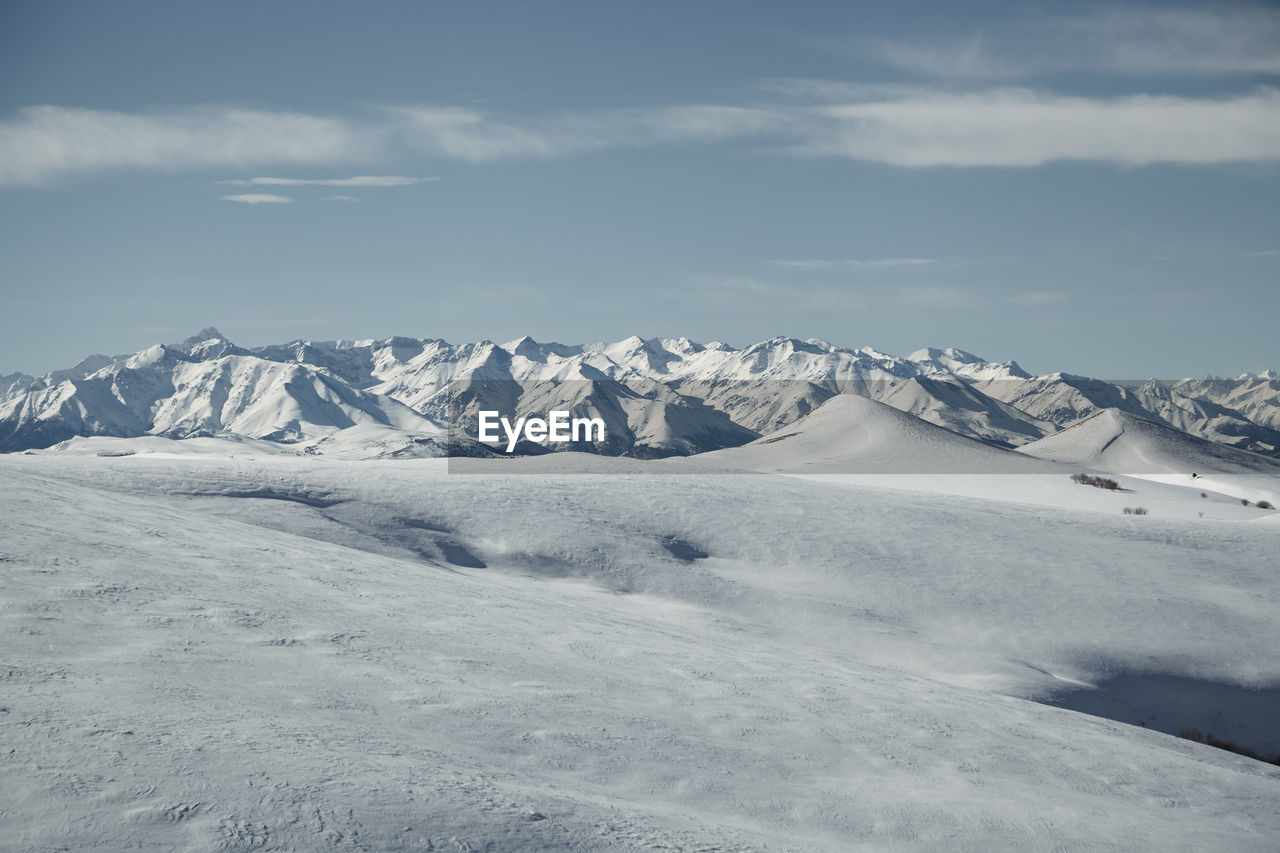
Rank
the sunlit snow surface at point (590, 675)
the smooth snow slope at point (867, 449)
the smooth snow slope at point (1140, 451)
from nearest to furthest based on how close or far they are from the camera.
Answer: the sunlit snow surface at point (590, 675) < the smooth snow slope at point (867, 449) < the smooth snow slope at point (1140, 451)

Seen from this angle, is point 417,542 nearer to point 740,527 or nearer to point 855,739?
point 740,527

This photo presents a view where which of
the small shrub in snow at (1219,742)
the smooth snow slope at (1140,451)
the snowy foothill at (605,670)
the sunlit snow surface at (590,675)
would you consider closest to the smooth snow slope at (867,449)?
the smooth snow slope at (1140,451)

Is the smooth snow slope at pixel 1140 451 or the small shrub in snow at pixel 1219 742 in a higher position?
the smooth snow slope at pixel 1140 451

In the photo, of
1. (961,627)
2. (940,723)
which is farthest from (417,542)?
(940,723)

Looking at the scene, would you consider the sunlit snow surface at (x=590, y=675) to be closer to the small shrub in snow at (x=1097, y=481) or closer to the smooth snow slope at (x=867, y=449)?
the small shrub in snow at (x=1097, y=481)

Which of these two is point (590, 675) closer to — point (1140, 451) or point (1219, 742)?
point (1219, 742)

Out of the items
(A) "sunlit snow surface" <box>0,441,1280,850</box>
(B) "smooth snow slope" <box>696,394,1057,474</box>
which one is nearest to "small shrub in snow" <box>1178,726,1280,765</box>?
(A) "sunlit snow surface" <box>0,441,1280,850</box>

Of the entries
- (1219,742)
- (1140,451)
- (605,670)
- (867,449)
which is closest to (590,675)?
(605,670)
